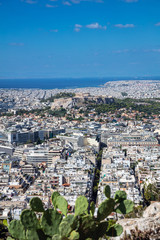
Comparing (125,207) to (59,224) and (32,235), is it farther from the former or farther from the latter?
(32,235)

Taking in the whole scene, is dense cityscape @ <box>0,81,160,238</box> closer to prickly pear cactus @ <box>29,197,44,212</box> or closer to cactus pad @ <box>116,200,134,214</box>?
cactus pad @ <box>116,200,134,214</box>

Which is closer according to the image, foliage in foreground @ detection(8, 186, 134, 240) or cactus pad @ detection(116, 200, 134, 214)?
foliage in foreground @ detection(8, 186, 134, 240)

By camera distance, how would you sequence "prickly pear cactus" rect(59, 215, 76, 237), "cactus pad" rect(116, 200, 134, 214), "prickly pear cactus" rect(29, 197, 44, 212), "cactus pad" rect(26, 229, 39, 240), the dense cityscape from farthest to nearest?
the dense cityscape, "cactus pad" rect(116, 200, 134, 214), "prickly pear cactus" rect(29, 197, 44, 212), "cactus pad" rect(26, 229, 39, 240), "prickly pear cactus" rect(59, 215, 76, 237)

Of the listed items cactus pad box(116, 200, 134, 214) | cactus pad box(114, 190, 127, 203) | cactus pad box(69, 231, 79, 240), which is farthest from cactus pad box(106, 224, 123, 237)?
cactus pad box(69, 231, 79, 240)

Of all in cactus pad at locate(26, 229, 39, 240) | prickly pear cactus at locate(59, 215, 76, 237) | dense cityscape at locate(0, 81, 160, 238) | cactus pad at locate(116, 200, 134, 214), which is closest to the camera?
prickly pear cactus at locate(59, 215, 76, 237)

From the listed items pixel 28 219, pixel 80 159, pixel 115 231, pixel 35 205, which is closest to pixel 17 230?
pixel 28 219

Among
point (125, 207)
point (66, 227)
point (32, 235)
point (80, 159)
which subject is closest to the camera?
point (66, 227)

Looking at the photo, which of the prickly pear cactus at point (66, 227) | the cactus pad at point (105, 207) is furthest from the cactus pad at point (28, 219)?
the cactus pad at point (105, 207)

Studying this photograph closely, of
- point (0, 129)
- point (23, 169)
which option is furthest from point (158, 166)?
point (0, 129)

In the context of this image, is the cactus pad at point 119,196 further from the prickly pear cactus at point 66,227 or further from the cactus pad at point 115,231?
the prickly pear cactus at point 66,227
